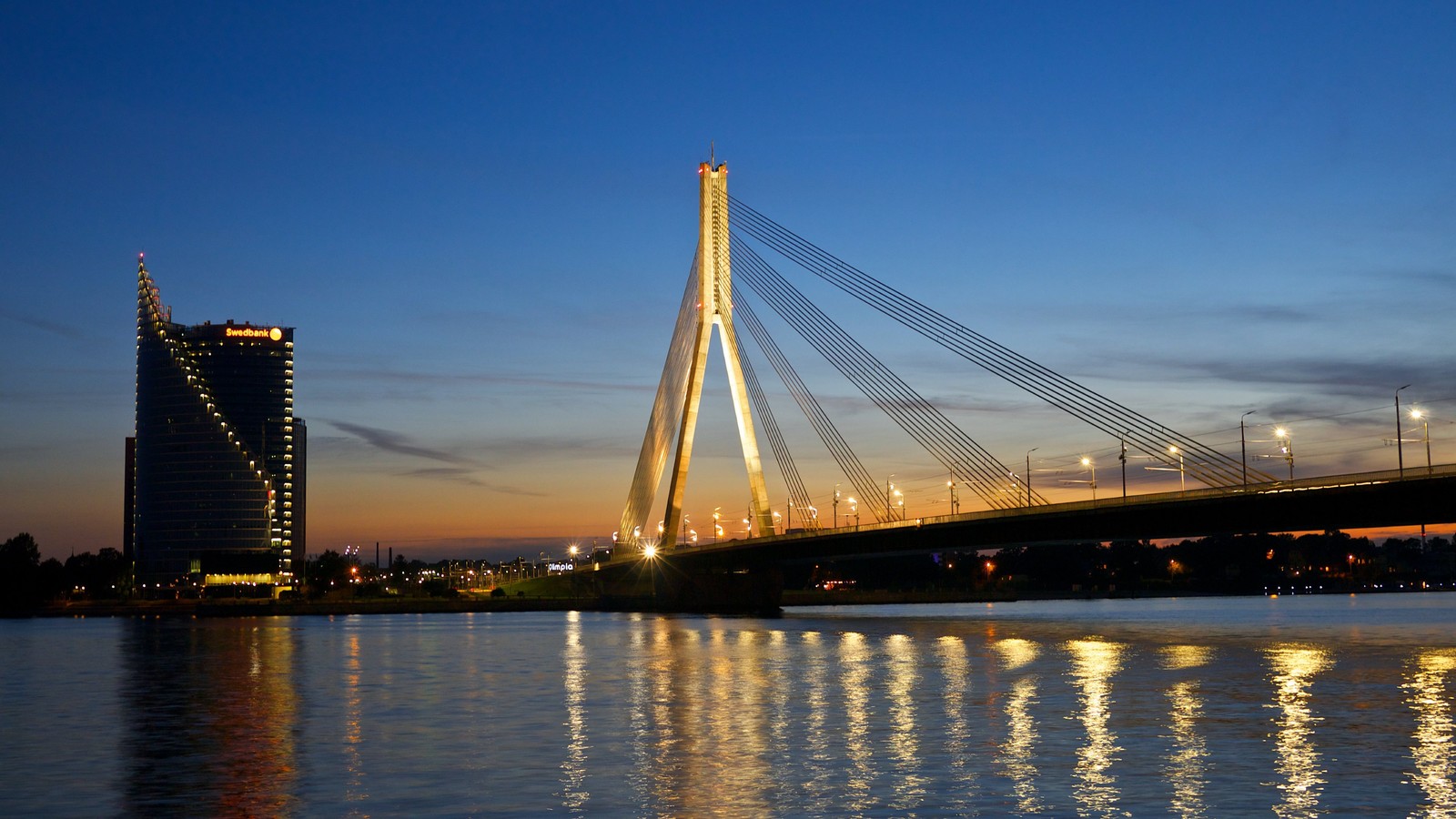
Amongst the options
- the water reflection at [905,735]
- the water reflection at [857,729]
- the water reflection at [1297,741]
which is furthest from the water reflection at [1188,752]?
the water reflection at [857,729]

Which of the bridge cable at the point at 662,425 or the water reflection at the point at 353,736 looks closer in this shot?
the water reflection at the point at 353,736

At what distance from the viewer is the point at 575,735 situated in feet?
101

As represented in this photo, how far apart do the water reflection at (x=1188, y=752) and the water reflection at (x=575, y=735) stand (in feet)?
29.3

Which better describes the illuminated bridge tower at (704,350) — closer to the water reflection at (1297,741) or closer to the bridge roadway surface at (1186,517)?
the bridge roadway surface at (1186,517)

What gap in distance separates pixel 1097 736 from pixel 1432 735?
6.62 meters

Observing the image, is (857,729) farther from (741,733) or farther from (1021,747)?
(1021,747)

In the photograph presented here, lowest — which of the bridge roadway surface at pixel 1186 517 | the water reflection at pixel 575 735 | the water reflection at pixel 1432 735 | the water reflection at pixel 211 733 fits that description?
the water reflection at pixel 1432 735

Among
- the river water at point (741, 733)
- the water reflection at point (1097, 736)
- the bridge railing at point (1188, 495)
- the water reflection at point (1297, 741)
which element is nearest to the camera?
the water reflection at point (1297, 741)

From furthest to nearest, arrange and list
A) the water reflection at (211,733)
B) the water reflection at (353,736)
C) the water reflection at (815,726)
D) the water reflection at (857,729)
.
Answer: the water reflection at (815,726), the water reflection at (353,736), the water reflection at (211,733), the water reflection at (857,729)

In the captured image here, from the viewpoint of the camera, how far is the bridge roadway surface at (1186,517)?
56750 millimetres

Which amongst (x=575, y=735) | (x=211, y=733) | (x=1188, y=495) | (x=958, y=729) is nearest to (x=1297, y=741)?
(x=958, y=729)

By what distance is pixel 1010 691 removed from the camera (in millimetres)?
39812

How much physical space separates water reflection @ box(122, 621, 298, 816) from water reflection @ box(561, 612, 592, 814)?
170 inches

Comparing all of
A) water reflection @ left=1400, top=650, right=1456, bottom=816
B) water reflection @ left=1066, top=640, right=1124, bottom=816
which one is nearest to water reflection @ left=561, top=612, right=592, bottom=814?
water reflection @ left=1066, top=640, right=1124, bottom=816
